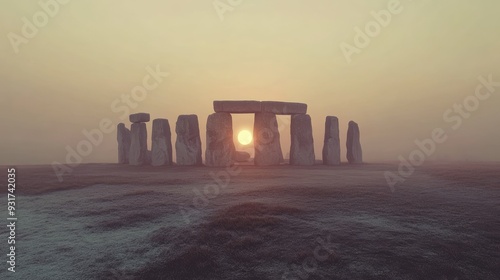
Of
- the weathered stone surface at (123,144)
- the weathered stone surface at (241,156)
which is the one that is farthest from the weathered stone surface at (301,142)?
the weathered stone surface at (123,144)

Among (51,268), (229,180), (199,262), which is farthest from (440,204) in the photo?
(51,268)

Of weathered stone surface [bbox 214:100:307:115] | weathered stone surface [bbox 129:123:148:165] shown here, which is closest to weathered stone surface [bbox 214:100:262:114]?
weathered stone surface [bbox 214:100:307:115]

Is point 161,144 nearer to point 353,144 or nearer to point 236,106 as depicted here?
point 236,106

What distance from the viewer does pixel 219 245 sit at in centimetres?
595

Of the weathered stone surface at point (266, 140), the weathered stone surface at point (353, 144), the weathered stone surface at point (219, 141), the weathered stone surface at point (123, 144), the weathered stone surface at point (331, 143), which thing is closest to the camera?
the weathered stone surface at point (219, 141)

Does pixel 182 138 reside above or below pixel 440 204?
above

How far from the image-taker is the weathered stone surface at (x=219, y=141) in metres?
18.7

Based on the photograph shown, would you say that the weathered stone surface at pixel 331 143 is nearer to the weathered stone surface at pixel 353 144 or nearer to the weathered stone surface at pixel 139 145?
the weathered stone surface at pixel 353 144

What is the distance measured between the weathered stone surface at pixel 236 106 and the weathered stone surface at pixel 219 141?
1.29ft

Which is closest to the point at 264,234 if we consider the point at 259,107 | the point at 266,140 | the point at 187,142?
the point at 266,140

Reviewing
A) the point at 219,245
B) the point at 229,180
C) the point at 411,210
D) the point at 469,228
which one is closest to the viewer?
the point at 219,245

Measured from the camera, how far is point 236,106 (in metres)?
19.5

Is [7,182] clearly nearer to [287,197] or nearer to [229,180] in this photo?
[229,180]

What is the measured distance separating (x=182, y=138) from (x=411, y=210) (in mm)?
14338
